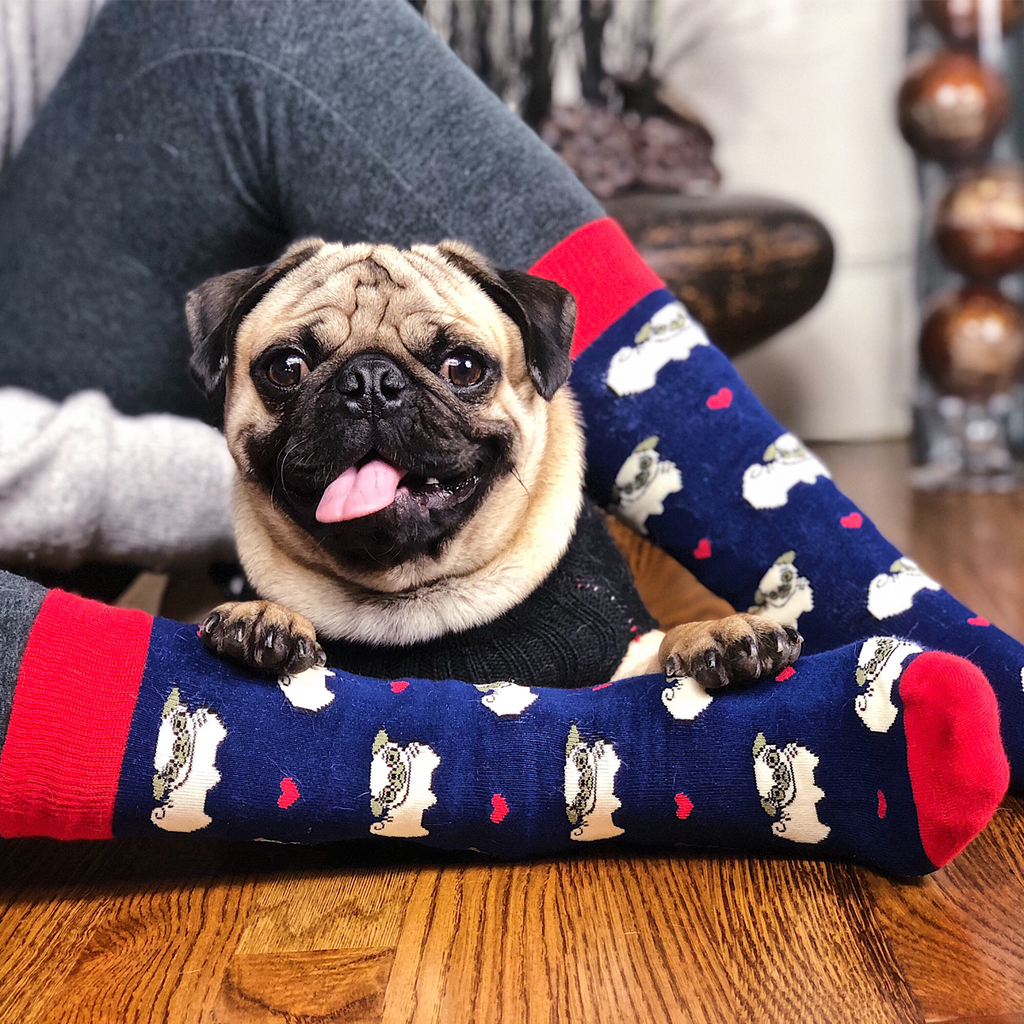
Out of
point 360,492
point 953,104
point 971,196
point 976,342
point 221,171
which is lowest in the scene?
point 976,342

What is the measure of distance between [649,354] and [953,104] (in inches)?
62.1

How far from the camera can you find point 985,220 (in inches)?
88.2

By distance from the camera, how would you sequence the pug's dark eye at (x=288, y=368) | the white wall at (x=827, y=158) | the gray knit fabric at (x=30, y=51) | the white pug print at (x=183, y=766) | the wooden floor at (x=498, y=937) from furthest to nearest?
the white wall at (x=827, y=158)
the gray knit fabric at (x=30, y=51)
the pug's dark eye at (x=288, y=368)
the white pug print at (x=183, y=766)
the wooden floor at (x=498, y=937)

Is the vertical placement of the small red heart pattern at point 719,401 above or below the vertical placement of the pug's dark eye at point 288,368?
below

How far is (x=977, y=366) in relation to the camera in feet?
7.54

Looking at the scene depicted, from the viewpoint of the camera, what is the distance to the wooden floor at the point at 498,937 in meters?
0.65

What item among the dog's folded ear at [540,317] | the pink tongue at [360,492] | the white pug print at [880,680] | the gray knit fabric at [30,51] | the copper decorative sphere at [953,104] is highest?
the gray knit fabric at [30,51]

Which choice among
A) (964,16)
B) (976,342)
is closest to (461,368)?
(976,342)

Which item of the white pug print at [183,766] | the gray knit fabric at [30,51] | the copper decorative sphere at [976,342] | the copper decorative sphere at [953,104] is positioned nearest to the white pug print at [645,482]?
the white pug print at [183,766]

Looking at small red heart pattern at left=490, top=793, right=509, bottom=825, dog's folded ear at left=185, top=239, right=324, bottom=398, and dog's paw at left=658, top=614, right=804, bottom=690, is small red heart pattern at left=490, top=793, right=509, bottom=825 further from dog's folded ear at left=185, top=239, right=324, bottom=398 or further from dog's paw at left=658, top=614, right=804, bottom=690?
dog's folded ear at left=185, top=239, right=324, bottom=398

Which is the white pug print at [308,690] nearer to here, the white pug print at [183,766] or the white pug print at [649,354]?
the white pug print at [183,766]

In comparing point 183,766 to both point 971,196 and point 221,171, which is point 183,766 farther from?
point 971,196

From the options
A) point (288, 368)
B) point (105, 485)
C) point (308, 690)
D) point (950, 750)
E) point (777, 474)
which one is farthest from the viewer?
point (105, 485)

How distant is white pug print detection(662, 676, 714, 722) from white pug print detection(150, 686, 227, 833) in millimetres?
314
